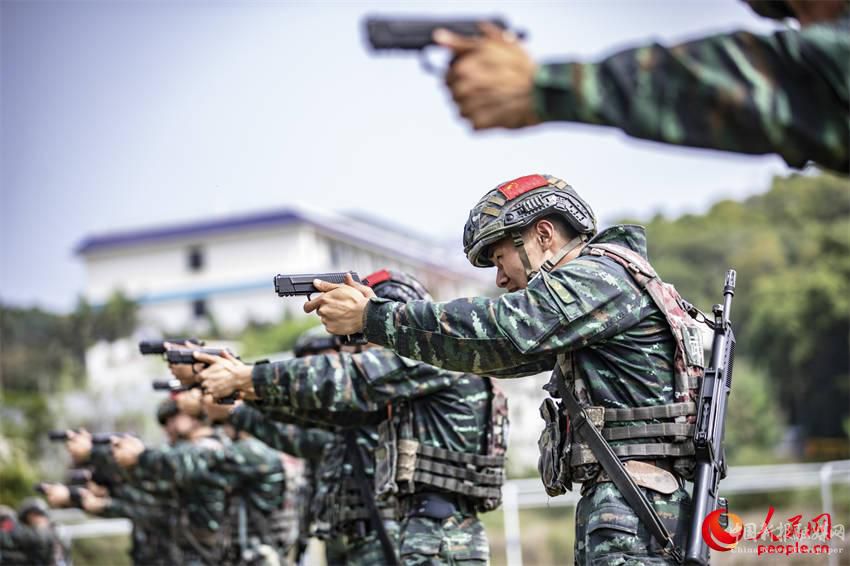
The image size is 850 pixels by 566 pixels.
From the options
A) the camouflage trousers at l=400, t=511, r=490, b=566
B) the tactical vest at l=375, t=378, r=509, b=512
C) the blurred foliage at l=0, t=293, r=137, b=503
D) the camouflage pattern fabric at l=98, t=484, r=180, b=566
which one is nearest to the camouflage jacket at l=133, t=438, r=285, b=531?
the camouflage pattern fabric at l=98, t=484, r=180, b=566

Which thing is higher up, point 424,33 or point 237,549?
point 424,33

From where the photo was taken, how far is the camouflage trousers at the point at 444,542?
21.6ft

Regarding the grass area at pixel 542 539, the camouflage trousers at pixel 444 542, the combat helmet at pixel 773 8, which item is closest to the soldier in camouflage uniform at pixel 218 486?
the camouflage trousers at pixel 444 542

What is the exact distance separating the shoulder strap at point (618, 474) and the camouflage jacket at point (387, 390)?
179 cm

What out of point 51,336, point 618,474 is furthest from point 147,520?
point 51,336

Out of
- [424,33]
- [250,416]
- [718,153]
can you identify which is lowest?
[250,416]

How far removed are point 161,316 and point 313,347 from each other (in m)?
60.1

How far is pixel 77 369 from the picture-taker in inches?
2146

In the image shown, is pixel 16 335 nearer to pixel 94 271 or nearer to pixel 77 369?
pixel 77 369

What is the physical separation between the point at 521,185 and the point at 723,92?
216 cm

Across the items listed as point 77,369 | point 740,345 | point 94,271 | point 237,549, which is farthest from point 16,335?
point 237,549

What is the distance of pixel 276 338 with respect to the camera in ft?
162

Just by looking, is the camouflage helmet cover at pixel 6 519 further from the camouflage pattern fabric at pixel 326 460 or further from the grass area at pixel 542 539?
the camouflage pattern fabric at pixel 326 460

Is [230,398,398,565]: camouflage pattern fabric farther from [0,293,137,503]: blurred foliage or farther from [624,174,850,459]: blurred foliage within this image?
[0,293,137,503]: blurred foliage
